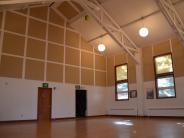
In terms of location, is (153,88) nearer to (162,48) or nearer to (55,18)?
(162,48)

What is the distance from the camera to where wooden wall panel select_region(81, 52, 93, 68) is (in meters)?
15.4

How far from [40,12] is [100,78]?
6752 mm

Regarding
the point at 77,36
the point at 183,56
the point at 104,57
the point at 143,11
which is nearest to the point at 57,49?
the point at 77,36

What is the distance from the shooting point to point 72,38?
15.1m

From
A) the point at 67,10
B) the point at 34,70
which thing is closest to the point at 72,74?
Answer: the point at 34,70

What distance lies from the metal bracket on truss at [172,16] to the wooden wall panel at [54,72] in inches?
293

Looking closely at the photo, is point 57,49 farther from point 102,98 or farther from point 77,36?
point 102,98

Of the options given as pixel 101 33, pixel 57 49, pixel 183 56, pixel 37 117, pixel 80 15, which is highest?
pixel 80 15

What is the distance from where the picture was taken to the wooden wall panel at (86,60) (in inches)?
608

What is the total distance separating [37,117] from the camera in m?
12.5

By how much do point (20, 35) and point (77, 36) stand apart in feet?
14.8

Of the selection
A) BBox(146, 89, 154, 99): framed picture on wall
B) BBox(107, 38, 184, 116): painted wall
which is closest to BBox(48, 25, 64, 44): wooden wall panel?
BBox(107, 38, 184, 116): painted wall

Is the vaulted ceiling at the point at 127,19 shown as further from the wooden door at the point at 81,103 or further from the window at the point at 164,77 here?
the wooden door at the point at 81,103

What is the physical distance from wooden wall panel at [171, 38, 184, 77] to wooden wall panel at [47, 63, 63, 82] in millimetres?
7322
